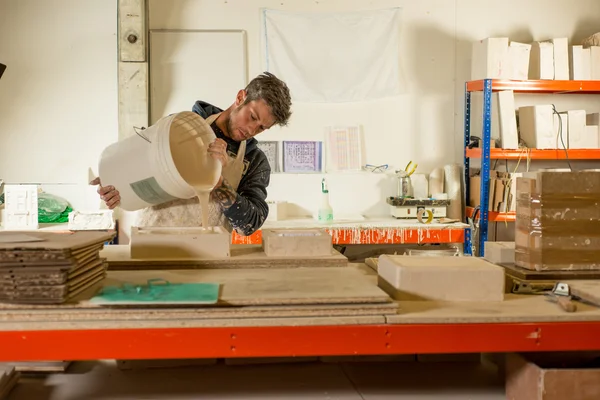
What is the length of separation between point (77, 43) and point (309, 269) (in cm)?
370

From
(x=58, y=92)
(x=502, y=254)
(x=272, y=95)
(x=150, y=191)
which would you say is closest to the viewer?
(x=502, y=254)

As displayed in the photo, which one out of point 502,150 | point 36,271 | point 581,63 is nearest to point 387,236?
point 502,150

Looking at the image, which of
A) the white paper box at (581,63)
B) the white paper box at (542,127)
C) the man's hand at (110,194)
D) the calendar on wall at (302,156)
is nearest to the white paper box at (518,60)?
the white paper box at (542,127)

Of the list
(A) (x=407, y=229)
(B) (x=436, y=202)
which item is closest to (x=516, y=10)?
(B) (x=436, y=202)

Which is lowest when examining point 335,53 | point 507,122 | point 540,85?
point 507,122

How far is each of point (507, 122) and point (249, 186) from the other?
2.58 meters

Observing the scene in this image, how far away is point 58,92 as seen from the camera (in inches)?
195

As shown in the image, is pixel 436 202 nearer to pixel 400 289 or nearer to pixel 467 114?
pixel 467 114

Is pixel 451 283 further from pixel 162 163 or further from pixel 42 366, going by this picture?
pixel 42 366

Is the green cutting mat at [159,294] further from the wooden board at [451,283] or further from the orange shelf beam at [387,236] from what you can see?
the orange shelf beam at [387,236]

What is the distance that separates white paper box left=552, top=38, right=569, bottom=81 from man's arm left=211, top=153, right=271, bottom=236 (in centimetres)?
294

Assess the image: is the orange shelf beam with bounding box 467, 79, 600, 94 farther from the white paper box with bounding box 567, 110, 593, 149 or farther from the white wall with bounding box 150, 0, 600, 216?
the white wall with bounding box 150, 0, 600, 216

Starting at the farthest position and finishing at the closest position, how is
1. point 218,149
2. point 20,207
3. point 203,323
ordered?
point 20,207 < point 218,149 < point 203,323

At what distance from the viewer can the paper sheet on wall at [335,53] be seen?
5012 mm
